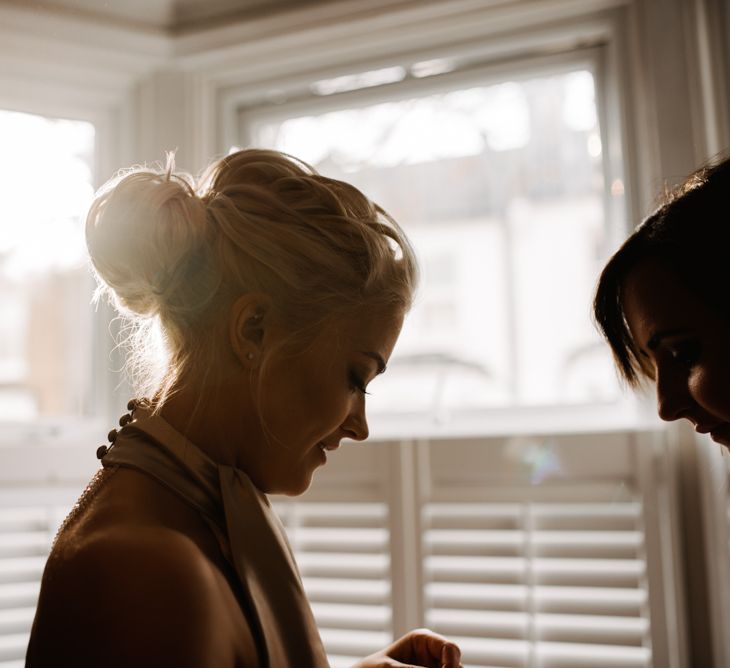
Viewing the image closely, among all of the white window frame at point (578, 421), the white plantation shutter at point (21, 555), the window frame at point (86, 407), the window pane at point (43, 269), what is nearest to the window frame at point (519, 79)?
the white window frame at point (578, 421)

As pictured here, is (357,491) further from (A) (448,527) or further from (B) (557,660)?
(B) (557,660)

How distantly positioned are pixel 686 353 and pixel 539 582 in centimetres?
74

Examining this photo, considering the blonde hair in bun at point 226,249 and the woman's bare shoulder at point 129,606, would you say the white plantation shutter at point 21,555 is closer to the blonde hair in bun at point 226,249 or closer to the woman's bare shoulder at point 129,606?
the blonde hair in bun at point 226,249

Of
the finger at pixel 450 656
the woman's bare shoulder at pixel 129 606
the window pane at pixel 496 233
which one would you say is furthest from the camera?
the window pane at pixel 496 233

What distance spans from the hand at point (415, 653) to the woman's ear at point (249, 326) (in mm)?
397

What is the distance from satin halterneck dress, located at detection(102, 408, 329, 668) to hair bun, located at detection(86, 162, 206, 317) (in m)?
0.15

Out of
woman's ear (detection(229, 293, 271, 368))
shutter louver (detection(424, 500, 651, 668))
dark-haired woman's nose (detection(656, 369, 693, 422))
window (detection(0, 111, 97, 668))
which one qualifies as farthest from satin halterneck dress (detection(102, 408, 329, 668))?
window (detection(0, 111, 97, 668))

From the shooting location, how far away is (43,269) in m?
1.93

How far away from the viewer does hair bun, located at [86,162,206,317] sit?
84cm

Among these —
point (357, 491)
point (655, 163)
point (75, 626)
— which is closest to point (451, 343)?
point (357, 491)

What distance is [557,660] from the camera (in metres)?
1.51

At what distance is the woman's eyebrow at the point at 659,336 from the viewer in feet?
3.09

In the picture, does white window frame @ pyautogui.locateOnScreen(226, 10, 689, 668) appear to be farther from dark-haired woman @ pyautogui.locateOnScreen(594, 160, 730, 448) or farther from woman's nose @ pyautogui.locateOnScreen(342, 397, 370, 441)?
woman's nose @ pyautogui.locateOnScreen(342, 397, 370, 441)

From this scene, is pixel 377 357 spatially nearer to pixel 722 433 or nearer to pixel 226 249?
pixel 226 249
